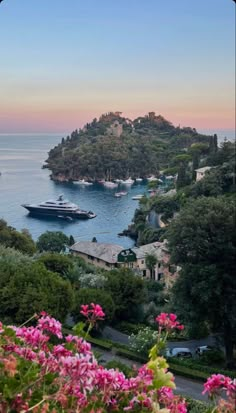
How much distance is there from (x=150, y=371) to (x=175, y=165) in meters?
18.8

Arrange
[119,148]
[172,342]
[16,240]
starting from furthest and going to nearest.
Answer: [119,148] < [16,240] < [172,342]

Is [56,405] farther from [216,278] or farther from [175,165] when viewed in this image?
[175,165]

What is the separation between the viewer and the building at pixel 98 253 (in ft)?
33.4

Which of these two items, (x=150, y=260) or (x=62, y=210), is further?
(x=62, y=210)

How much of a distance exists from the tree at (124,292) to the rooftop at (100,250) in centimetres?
364

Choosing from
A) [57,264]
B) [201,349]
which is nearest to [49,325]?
[201,349]

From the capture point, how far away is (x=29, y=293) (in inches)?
184

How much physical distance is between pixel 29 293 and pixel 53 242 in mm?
6834

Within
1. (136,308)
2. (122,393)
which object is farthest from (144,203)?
(122,393)

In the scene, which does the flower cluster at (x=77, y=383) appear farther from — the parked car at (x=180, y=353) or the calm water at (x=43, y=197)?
the calm water at (x=43, y=197)

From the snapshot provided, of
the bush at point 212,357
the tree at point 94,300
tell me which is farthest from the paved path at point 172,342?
the bush at point 212,357

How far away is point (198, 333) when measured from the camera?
614cm

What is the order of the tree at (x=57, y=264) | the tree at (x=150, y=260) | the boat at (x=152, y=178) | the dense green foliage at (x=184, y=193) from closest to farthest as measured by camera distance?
the tree at (x=57, y=264) < the dense green foliage at (x=184, y=193) < the tree at (x=150, y=260) < the boat at (x=152, y=178)

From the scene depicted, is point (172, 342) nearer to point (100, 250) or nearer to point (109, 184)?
point (100, 250)
